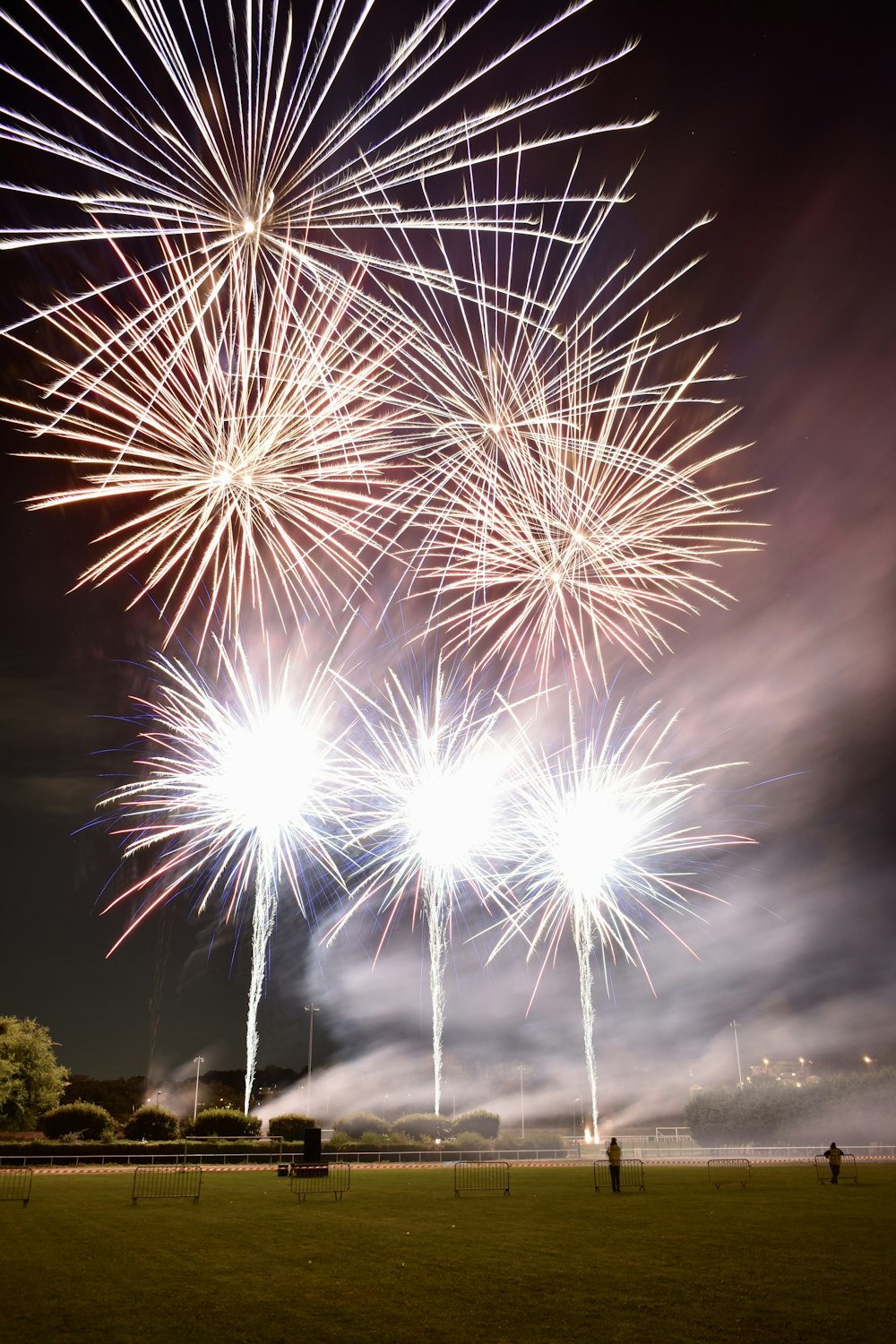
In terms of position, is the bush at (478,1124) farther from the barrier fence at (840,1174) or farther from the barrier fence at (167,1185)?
the barrier fence at (167,1185)

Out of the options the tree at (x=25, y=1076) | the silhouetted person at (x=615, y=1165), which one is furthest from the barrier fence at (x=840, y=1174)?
the tree at (x=25, y=1076)

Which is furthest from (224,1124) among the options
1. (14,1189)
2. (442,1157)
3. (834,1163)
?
(834,1163)

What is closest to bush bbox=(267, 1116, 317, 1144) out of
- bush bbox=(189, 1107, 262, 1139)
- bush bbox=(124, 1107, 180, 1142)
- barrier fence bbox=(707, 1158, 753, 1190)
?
bush bbox=(189, 1107, 262, 1139)

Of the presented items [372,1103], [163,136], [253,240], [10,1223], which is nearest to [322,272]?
[253,240]

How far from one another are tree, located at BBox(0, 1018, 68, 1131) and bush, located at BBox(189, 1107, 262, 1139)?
1392cm

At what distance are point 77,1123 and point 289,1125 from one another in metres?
11.0

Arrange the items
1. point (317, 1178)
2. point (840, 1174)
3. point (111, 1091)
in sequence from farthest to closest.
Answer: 1. point (111, 1091)
2. point (840, 1174)
3. point (317, 1178)

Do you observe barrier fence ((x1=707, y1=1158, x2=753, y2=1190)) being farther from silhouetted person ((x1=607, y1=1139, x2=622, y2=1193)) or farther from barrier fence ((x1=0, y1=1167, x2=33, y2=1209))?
barrier fence ((x1=0, y1=1167, x2=33, y2=1209))

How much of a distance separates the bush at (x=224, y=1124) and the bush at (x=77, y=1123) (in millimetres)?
4380

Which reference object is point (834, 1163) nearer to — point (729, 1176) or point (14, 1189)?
point (729, 1176)

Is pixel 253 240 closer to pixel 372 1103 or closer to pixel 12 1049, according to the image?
pixel 12 1049

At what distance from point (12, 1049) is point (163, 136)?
182ft

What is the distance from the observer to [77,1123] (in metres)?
46.4

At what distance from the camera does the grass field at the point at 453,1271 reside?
9969 millimetres
